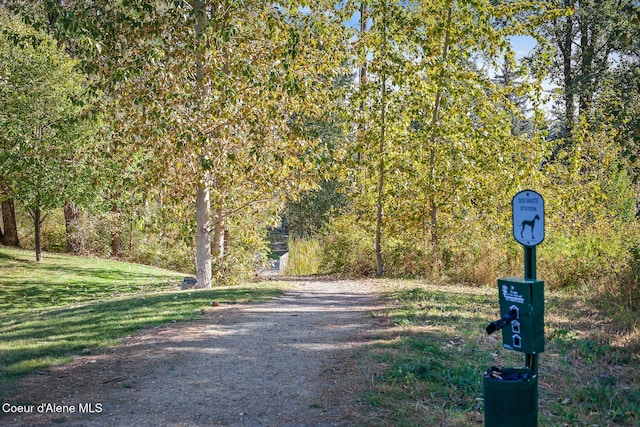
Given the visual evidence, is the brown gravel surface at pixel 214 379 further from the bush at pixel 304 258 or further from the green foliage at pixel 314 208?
the green foliage at pixel 314 208

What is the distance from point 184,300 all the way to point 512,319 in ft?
26.2

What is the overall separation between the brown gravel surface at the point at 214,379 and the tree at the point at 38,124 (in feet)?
34.5

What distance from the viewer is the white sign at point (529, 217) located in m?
3.97

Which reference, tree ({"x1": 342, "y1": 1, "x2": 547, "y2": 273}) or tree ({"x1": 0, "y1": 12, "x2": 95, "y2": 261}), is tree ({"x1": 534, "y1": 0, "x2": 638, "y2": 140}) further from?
tree ({"x1": 0, "y1": 12, "x2": 95, "y2": 261})

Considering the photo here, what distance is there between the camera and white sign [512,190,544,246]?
3971 millimetres

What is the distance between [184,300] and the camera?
10836 millimetres

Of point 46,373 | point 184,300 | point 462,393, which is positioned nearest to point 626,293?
point 462,393

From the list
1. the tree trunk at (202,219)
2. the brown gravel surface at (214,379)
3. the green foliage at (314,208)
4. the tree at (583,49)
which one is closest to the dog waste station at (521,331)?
the brown gravel surface at (214,379)

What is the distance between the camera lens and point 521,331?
390 centimetres

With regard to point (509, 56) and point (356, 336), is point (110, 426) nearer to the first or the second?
point (356, 336)

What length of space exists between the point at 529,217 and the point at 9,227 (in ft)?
84.8

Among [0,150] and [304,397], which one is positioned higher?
[0,150]

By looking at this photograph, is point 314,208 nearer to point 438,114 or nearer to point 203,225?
point 438,114

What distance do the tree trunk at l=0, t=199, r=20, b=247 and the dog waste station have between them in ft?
81.6
